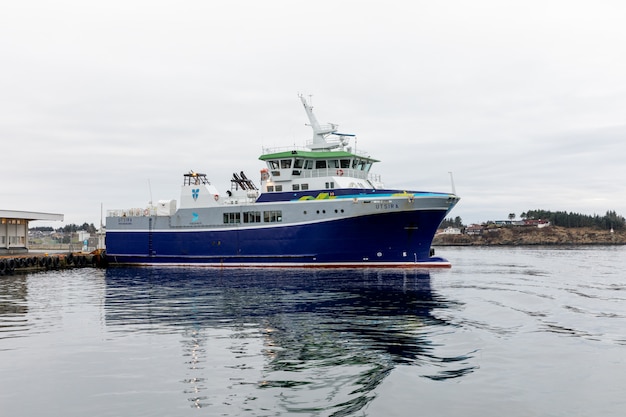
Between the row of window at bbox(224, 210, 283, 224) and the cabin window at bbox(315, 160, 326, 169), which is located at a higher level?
the cabin window at bbox(315, 160, 326, 169)

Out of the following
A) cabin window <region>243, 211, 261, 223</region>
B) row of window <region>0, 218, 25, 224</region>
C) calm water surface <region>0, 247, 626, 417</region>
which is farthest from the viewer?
row of window <region>0, 218, 25, 224</region>

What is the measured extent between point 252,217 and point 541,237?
6340 inches

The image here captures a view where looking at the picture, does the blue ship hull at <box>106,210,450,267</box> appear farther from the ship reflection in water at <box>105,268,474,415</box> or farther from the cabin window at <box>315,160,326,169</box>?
the ship reflection in water at <box>105,268,474,415</box>

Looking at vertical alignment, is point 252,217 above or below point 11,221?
below

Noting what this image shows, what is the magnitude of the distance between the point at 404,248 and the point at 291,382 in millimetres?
28794

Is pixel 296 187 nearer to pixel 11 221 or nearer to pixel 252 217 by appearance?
pixel 252 217

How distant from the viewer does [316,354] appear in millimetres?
12656

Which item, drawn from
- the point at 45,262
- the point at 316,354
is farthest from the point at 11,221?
the point at 316,354

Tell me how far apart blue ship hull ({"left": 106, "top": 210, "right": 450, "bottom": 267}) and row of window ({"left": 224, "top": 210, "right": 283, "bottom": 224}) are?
2.33 feet

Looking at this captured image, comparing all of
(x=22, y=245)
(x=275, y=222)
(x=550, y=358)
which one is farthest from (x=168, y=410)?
(x=22, y=245)

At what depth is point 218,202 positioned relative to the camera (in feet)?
146

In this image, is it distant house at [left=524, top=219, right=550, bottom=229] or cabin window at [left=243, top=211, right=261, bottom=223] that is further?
distant house at [left=524, top=219, right=550, bottom=229]

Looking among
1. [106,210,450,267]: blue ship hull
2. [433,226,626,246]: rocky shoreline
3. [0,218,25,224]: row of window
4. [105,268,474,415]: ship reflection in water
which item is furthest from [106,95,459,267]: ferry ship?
[433,226,626,246]: rocky shoreline

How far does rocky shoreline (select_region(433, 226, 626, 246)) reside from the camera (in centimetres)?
17507
